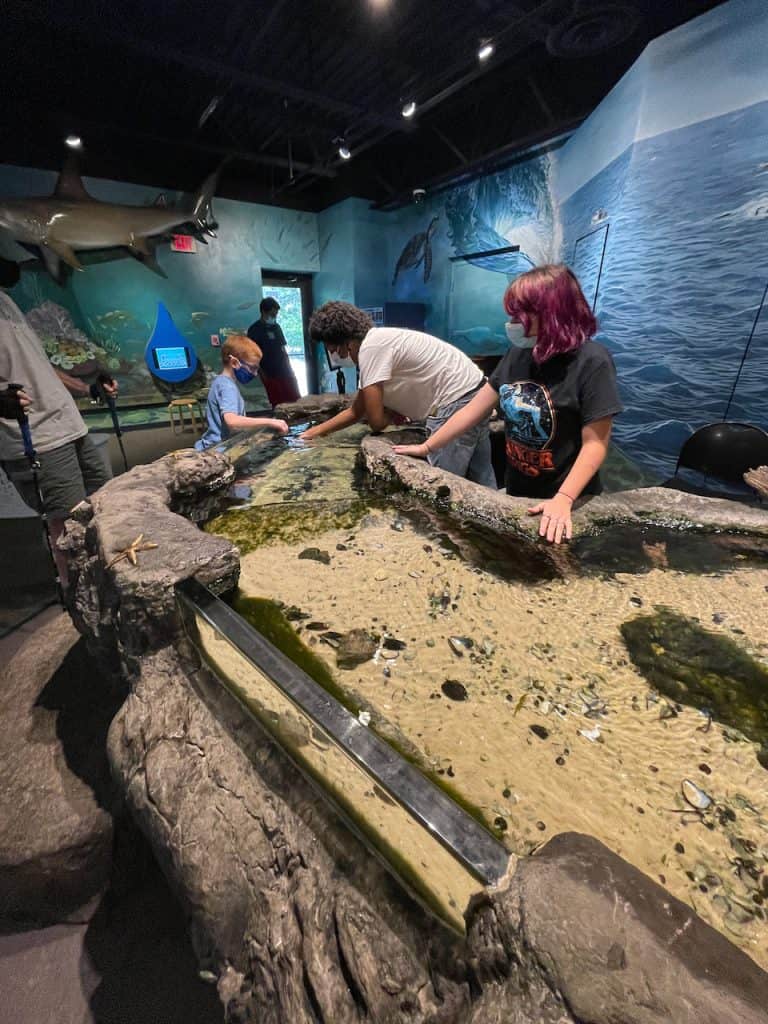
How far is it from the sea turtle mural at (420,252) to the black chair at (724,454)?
578 cm

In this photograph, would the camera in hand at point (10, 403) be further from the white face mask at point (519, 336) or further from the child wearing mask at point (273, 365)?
the child wearing mask at point (273, 365)

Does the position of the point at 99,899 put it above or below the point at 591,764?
below

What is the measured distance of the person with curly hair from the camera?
113 inches

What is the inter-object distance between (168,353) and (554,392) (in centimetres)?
820

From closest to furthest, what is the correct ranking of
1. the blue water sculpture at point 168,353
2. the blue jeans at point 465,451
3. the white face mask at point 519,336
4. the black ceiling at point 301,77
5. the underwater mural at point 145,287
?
the white face mask at point 519,336
the blue jeans at point 465,451
the black ceiling at point 301,77
the underwater mural at point 145,287
the blue water sculpture at point 168,353

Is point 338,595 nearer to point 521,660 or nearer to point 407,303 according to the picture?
point 521,660

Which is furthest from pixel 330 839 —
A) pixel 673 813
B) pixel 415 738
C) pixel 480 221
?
pixel 480 221

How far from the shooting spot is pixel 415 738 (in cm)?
120

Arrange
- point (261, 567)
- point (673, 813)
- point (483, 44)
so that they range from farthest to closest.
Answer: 1. point (483, 44)
2. point (261, 567)
3. point (673, 813)

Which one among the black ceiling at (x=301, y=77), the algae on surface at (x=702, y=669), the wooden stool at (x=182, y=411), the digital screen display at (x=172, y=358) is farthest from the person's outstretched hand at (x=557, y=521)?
the digital screen display at (x=172, y=358)

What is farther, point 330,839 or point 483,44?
point 483,44

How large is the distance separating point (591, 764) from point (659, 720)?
0.29m

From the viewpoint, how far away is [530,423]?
2.21m

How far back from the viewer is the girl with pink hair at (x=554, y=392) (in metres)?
1.95
